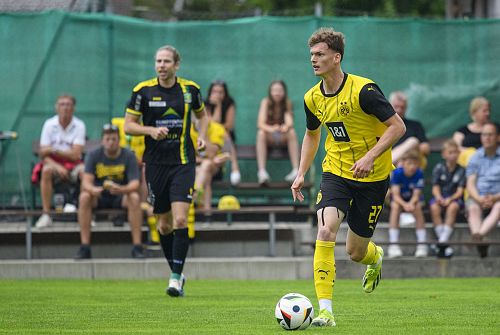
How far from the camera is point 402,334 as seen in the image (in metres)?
8.16

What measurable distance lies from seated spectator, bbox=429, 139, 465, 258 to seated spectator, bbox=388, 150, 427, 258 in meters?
0.24

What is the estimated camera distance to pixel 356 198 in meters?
9.66

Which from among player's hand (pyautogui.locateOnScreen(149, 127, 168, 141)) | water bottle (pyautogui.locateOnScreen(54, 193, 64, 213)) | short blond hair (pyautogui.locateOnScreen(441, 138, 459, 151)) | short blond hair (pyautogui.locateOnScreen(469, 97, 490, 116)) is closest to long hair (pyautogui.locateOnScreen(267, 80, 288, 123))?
short blond hair (pyautogui.locateOnScreen(441, 138, 459, 151))

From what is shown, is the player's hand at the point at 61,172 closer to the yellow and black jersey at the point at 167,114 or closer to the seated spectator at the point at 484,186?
the yellow and black jersey at the point at 167,114

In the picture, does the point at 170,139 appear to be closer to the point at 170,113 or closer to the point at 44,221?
the point at 170,113

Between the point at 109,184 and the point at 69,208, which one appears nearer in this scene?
the point at 109,184

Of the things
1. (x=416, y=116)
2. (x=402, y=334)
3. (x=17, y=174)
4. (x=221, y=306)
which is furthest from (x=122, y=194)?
(x=402, y=334)

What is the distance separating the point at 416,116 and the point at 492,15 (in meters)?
5.40

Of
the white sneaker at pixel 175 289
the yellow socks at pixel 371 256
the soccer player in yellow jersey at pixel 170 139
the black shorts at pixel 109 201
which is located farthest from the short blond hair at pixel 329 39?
the black shorts at pixel 109 201

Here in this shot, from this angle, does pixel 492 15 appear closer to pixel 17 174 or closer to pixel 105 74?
pixel 105 74

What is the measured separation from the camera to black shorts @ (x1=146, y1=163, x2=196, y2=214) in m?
12.6

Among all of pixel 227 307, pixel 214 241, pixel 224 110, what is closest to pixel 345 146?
pixel 227 307

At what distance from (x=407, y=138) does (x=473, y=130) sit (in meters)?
1.17

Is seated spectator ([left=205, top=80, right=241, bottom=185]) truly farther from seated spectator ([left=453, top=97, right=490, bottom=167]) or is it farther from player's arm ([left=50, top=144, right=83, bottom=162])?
seated spectator ([left=453, top=97, right=490, bottom=167])
